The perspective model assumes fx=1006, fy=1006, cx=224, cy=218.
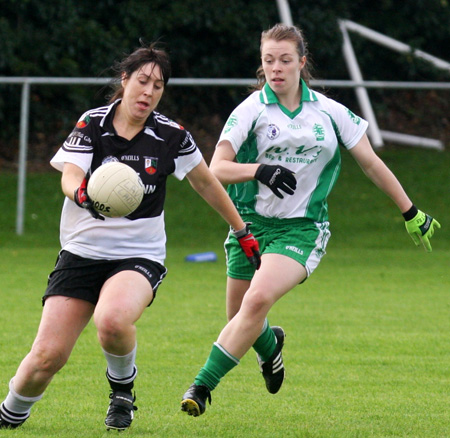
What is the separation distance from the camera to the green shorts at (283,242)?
19.0 ft

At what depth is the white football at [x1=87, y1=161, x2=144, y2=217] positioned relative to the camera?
461cm

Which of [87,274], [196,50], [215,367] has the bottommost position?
[196,50]

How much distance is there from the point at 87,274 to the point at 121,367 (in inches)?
20.5

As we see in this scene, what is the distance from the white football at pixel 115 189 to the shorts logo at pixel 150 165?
23 centimetres

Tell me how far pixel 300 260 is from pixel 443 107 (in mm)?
14081

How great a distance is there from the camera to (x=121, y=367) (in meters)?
5.13

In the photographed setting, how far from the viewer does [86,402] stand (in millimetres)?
5824

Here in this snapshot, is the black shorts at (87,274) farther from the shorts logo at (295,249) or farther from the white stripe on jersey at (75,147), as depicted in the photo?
the shorts logo at (295,249)

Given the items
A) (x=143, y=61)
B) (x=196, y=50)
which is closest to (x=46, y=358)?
(x=143, y=61)

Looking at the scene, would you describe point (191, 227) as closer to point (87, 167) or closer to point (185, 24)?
point (185, 24)

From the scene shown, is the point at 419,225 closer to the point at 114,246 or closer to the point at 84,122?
the point at 114,246

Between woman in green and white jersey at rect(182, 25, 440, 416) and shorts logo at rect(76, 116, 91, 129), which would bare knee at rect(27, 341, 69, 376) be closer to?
shorts logo at rect(76, 116, 91, 129)

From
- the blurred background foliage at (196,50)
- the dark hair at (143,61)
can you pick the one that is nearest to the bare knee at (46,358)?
the dark hair at (143,61)

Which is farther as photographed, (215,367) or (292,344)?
(292,344)
